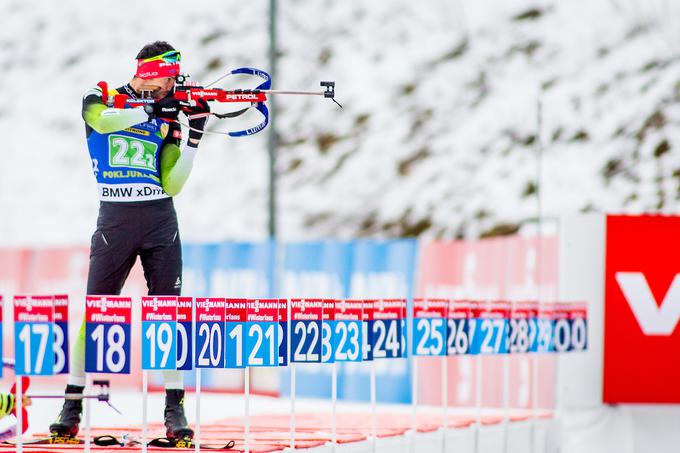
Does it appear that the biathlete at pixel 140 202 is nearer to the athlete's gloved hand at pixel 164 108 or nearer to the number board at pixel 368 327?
the athlete's gloved hand at pixel 164 108

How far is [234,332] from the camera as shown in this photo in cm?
685

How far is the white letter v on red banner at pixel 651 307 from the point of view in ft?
34.4

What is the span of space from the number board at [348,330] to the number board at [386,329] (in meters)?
0.24

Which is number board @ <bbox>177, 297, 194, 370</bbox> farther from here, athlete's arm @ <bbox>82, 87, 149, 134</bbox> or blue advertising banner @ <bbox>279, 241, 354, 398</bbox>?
blue advertising banner @ <bbox>279, 241, 354, 398</bbox>

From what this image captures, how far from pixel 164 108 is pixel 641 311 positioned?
4.88 metres

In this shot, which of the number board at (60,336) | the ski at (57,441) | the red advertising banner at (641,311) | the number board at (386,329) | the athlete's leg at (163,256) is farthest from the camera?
the red advertising banner at (641,311)

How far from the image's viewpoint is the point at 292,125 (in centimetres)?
4216

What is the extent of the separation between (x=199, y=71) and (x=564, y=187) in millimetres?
21200

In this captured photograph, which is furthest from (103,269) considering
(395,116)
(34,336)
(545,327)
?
(395,116)

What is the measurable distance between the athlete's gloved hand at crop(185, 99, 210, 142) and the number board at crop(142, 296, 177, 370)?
114 centimetres

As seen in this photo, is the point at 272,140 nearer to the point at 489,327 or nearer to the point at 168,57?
the point at 489,327

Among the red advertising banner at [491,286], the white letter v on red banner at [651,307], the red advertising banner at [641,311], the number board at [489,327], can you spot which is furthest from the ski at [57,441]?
the red advertising banner at [491,286]

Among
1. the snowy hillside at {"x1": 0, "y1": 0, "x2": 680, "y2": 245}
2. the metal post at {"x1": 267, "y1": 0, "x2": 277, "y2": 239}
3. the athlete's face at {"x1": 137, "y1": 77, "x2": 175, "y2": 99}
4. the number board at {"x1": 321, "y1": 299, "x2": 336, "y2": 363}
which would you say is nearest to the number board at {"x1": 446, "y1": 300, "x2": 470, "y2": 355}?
the number board at {"x1": 321, "y1": 299, "x2": 336, "y2": 363}

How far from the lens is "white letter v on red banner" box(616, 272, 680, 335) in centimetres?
1048
